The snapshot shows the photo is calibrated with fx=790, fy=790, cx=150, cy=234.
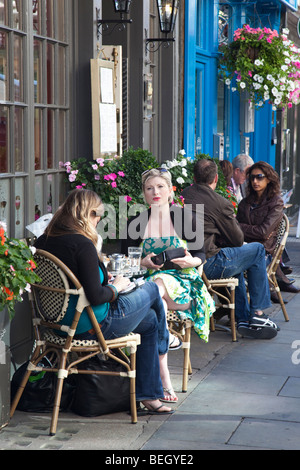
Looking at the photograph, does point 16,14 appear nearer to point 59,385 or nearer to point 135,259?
point 135,259

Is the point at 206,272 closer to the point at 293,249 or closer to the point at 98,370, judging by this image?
the point at 98,370

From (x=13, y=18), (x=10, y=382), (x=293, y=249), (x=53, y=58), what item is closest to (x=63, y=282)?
(x=10, y=382)

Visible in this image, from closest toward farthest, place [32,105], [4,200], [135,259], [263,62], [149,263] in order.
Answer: [135,259], [149,263], [4,200], [32,105], [263,62]

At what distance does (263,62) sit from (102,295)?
286 inches

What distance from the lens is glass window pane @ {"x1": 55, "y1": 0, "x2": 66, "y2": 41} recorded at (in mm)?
6367

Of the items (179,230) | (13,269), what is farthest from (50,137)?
(13,269)

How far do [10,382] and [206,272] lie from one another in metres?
2.36

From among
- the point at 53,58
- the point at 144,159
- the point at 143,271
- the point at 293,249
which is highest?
the point at 53,58

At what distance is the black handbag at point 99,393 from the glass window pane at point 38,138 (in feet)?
6.33

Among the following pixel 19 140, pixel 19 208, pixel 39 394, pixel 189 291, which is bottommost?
pixel 39 394

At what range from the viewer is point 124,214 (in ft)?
21.4

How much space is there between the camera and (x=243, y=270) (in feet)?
22.1

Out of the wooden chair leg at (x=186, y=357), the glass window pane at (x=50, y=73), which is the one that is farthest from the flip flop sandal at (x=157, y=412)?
the glass window pane at (x=50, y=73)

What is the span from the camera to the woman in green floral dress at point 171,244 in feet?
17.5
